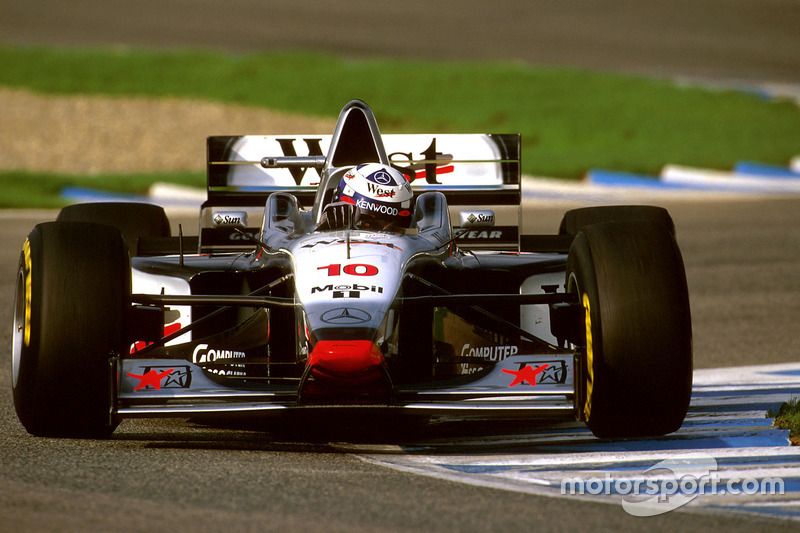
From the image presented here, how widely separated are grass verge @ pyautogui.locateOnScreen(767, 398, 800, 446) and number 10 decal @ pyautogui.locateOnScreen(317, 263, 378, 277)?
1.97m

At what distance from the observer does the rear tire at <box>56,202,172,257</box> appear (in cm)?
876

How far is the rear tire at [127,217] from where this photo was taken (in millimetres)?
8758

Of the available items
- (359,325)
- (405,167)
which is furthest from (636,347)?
(405,167)

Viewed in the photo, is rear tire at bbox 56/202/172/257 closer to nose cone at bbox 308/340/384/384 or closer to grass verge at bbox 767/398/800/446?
nose cone at bbox 308/340/384/384

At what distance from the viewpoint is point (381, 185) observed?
7121mm

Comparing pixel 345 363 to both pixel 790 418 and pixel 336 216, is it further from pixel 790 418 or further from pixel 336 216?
pixel 790 418

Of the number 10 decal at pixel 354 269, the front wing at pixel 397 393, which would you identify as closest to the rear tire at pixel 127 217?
the number 10 decal at pixel 354 269

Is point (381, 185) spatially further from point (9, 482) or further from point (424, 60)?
point (424, 60)

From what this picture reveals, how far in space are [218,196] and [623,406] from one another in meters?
3.96

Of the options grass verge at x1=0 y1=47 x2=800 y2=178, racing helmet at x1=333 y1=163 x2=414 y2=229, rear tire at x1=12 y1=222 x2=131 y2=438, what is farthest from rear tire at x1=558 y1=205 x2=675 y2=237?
grass verge at x1=0 y1=47 x2=800 y2=178

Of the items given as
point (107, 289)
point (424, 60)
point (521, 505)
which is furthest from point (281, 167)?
point (424, 60)

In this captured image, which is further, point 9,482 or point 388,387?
point 388,387

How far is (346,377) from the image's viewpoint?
5684 mm

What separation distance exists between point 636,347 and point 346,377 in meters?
1.20
